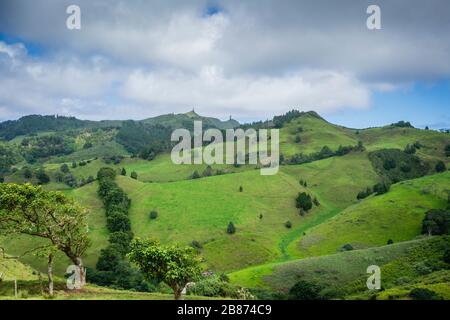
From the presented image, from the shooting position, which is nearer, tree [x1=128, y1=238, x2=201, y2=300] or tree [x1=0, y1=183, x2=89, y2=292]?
tree [x1=128, y1=238, x2=201, y2=300]

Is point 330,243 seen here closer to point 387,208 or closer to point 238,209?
point 387,208

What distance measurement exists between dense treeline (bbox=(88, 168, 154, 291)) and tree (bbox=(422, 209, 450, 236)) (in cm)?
7509

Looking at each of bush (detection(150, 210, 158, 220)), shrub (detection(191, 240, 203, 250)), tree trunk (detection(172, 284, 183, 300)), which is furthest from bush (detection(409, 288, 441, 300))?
bush (detection(150, 210, 158, 220))

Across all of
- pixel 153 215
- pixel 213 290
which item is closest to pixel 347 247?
pixel 213 290

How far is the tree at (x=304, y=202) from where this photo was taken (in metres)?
152

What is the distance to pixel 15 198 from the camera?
44.3 metres

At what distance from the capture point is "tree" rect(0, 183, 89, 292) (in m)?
45.2

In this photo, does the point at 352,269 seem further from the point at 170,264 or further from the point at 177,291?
the point at 170,264

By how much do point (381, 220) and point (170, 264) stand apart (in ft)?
327

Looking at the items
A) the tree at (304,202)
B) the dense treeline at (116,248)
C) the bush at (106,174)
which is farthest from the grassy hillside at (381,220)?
the bush at (106,174)

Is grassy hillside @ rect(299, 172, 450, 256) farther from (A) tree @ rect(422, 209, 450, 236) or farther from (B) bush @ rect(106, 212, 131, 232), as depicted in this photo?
(B) bush @ rect(106, 212, 131, 232)
